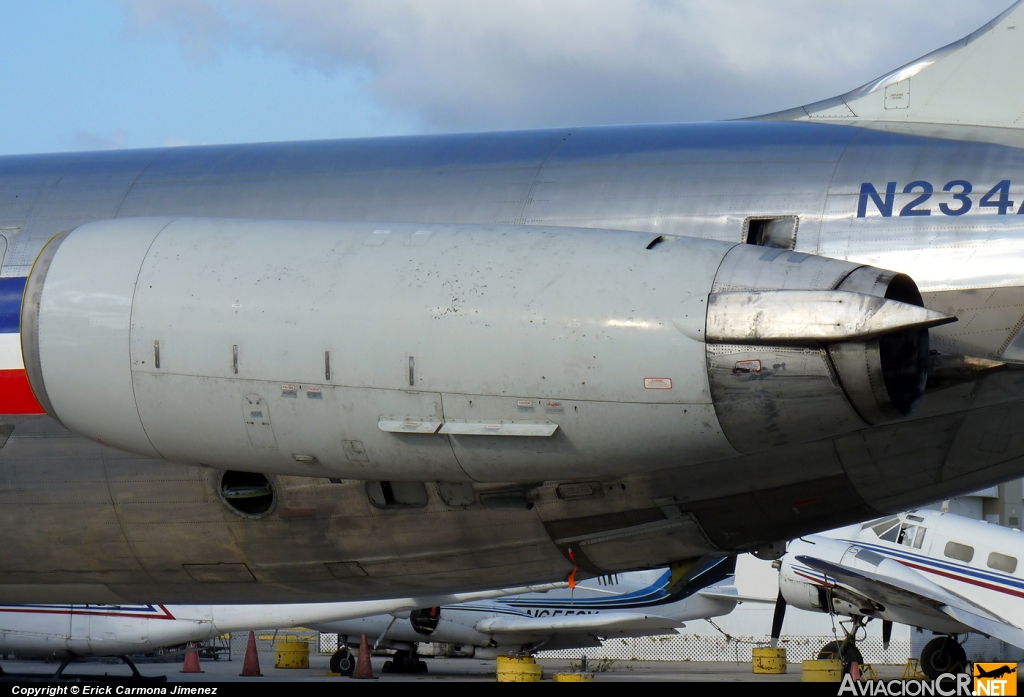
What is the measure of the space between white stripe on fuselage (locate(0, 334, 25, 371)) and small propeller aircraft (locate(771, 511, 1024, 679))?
66.5 ft

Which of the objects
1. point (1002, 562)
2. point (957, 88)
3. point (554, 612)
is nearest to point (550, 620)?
point (554, 612)

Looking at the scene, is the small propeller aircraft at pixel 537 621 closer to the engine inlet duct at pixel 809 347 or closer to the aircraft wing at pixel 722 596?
the aircraft wing at pixel 722 596

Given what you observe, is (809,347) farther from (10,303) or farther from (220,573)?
(10,303)

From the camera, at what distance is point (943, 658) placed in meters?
24.6

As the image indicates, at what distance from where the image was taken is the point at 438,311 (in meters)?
5.00

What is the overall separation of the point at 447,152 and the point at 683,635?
31234mm

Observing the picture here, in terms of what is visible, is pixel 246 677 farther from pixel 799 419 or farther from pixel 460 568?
pixel 799 419

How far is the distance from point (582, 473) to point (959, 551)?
2357 centimetres

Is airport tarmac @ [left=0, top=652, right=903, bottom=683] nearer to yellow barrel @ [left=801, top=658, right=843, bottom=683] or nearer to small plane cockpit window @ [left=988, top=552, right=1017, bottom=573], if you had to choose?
yellow barrel @ [left=801, top=658, right=843, bottom=683]

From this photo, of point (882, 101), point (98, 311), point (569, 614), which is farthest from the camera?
point (569, 614)

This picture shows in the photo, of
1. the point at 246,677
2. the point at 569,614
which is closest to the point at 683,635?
the point at 569,614

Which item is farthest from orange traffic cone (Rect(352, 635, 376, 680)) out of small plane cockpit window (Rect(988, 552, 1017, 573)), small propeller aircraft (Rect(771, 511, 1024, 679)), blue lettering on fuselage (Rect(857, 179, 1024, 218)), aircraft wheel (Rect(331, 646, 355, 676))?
blue lettering on fuselage (Rect(857, 179, 1024, 218))

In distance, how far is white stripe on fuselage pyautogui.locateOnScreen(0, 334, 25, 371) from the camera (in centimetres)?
660

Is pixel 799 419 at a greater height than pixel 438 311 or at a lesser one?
lesser
